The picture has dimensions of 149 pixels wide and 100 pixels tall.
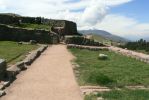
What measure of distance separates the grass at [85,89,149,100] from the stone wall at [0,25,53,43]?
91.4 feet

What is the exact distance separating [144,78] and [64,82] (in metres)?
3.76

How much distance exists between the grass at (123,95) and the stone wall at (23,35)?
27.9m

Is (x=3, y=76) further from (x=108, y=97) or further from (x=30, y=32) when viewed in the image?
(x=30, y=32)

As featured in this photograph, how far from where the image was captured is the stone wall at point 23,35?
40094 mm

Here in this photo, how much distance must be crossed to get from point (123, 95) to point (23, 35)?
28.9 meters

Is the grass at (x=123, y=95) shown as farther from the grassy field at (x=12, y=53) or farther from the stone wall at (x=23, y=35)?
the stone wall at (x=23, y=35)

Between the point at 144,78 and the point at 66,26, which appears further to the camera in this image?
the point at 66,26

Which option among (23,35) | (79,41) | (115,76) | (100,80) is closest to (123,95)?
(100,80)

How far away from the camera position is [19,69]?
18.5 metres

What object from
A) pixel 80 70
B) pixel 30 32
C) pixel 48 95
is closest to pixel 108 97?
pixel 48 95

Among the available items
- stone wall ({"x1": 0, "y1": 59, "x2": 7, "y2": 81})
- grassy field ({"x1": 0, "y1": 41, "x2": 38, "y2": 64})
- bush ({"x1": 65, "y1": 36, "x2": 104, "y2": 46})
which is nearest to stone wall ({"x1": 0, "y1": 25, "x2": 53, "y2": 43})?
bush ({"x1": 65, "y1": 36, "x2": 104, "y2": 46})

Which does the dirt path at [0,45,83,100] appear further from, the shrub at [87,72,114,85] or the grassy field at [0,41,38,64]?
the grassy field at [0,41,38,64]

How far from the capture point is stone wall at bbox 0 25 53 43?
40.1 metres

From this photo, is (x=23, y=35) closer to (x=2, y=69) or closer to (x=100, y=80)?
(x=2, y=69)
